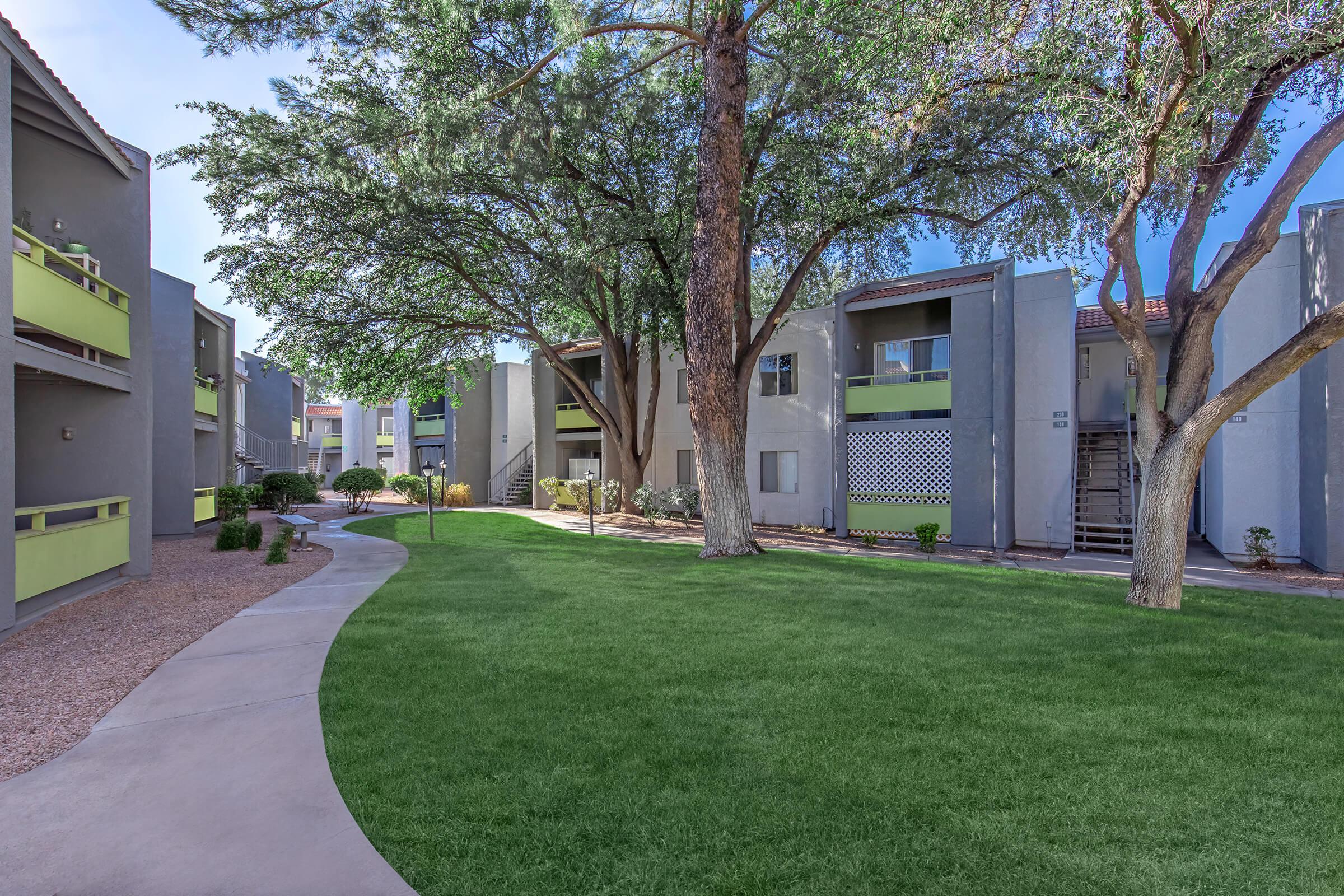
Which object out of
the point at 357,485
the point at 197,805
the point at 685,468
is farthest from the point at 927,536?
the point at 357,485

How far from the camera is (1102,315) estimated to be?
1770 centimetres

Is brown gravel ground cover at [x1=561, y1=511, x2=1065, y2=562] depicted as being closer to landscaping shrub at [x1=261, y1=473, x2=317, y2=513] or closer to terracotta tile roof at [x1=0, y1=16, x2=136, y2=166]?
landscaping shrub at [x1=261, y1=473, x2=317, y2=513]

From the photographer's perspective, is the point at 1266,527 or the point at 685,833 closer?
the point at 685,833

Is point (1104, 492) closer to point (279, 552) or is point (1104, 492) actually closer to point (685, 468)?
point (685, 468)

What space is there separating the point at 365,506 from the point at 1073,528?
22.4m

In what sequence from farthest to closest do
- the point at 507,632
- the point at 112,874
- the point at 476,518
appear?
the point at 476,518 → the point at 507,632 → the point at 112,874

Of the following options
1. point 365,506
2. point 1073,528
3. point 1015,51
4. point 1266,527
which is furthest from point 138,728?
point 365,506

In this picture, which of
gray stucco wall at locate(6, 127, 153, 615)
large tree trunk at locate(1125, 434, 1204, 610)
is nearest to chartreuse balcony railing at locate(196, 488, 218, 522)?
gray stucco wall at locate(6, 127, 153, 615)

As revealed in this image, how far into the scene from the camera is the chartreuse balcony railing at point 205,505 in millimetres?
16297

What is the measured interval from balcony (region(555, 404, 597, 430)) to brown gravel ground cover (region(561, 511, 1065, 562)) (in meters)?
4.57

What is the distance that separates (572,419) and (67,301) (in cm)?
1730

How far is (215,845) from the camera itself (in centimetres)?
296

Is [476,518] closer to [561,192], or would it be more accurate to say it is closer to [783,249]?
[561,192]

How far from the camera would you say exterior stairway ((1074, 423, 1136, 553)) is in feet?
47.3
